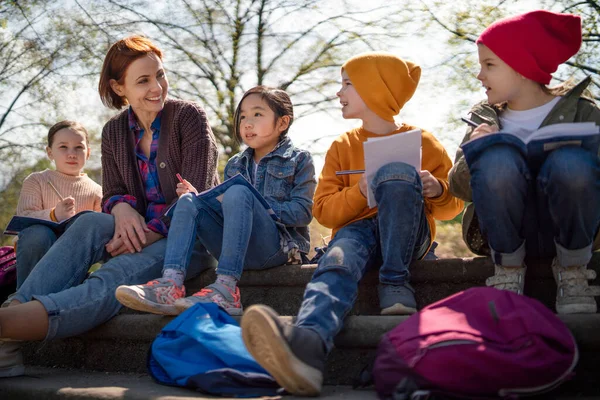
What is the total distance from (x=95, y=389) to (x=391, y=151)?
1.43 m

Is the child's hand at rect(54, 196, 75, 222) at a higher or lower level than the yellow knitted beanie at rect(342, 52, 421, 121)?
lower

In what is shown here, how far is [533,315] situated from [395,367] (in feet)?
1.42

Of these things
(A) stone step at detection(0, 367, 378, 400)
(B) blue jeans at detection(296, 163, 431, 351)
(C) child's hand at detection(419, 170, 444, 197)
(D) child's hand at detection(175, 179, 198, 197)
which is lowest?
(A) stone step at detection(0, 367, 378, 400)

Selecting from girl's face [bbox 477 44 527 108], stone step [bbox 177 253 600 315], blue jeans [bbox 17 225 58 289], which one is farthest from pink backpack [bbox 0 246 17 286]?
girl's face [bbox 477 44 527 108]

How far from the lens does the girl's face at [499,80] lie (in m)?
2.82

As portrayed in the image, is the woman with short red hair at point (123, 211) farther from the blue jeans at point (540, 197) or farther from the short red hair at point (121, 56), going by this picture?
the blue jeans at point (540, 197)

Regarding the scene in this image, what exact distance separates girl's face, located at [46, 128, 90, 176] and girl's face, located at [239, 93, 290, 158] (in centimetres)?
115

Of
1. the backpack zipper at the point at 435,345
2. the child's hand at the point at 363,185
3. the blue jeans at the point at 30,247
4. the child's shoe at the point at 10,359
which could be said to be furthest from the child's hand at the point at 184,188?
the backpack zipper at the point at 435,345

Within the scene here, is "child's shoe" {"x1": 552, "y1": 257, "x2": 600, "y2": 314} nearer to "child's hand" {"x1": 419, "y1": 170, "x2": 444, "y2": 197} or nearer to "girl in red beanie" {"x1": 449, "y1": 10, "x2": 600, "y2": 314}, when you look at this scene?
"girl in red beanie" {"x1": 449, "y1": 10, "x2": 600, "y2": 314}

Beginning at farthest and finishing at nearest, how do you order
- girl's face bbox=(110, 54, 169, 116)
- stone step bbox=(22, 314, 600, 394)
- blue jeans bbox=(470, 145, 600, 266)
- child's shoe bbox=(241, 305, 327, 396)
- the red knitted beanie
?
girl's face bbox=(110, 54, 169, 116)
the red knitted beanie
blue jeans bbox=(470, 145, 600, 266)
stone step bbox=(22, 314, 600, 394)
child's shoe bbox=(241, 305, 327, 396)

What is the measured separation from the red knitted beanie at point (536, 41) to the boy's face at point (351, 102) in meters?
0.66

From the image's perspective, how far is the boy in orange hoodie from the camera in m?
2.08

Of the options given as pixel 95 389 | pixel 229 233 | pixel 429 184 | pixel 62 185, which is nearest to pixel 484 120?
pixel 429 184

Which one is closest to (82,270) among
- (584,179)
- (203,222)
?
(203,222)
